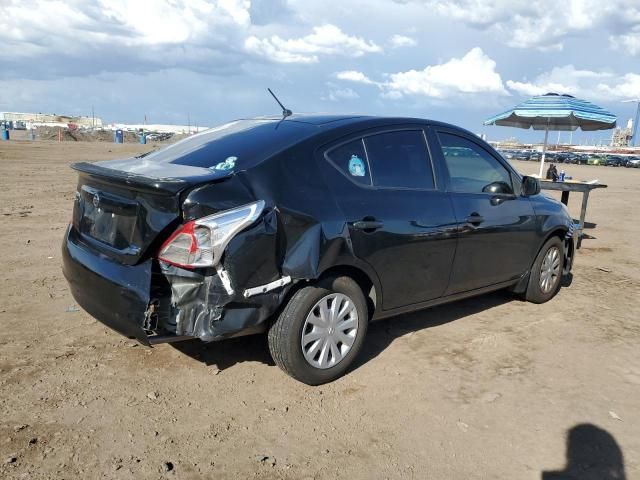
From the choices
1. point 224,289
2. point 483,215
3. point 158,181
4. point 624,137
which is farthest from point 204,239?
point 624,137

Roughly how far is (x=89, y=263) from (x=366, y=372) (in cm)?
201

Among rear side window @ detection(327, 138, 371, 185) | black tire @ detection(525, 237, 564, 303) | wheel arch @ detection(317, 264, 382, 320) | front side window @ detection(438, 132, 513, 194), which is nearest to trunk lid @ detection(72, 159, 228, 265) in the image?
rear side window @ detection(327, 138, 371, 185)

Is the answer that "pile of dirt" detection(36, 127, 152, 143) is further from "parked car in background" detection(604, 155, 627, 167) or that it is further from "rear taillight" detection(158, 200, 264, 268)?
"rear taillight" detection(158, 200, 264, 268)

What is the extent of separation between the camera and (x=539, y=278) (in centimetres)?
543

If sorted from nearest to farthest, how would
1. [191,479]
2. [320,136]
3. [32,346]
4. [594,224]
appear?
[191,479], [320,136], [32,346], [594,224]

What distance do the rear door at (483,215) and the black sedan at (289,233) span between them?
0.06 ft

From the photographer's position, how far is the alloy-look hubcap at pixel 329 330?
137 inches

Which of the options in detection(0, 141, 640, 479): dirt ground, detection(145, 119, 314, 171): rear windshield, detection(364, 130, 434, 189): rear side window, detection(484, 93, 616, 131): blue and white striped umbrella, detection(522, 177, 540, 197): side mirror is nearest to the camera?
detection(0, 141, 640, 479): dirt ground

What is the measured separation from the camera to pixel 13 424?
3.02m

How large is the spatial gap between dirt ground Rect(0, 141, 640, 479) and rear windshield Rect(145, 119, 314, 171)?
1429 mm

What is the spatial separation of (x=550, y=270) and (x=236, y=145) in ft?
11.9

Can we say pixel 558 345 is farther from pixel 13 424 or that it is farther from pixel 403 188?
pixel 13 424

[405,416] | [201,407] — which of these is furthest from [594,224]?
[201,407]

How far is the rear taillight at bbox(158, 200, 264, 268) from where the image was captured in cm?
300
